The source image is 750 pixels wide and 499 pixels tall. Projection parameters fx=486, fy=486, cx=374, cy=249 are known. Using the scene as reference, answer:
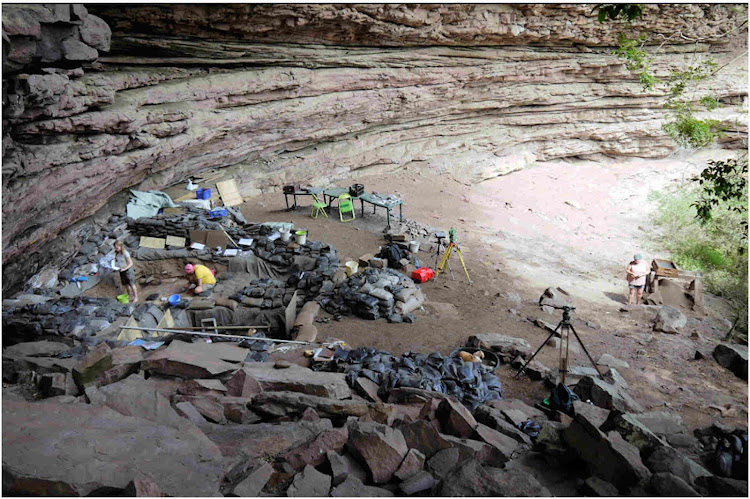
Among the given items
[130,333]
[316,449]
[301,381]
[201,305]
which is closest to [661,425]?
[316,449]

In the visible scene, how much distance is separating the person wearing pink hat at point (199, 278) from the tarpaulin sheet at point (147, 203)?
96.3 inches

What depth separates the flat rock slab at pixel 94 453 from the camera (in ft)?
10.2

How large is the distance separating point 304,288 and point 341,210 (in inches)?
152

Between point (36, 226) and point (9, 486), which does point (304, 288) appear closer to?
point (36, 226)

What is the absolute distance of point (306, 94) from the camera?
14.4 metres

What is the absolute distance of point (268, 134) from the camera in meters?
14.5

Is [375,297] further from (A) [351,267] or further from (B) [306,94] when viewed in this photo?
(B) [306,94]

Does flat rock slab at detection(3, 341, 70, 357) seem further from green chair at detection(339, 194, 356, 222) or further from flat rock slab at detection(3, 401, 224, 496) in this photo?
green chair at detection(339, 194, 356, 222)

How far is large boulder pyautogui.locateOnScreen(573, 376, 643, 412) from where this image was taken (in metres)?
5.62

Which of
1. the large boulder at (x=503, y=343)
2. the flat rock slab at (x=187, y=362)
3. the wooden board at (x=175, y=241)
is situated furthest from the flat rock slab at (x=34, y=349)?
the large boulder at (x=503, y=343)

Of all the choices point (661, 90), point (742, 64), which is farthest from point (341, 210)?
point (742, 64)

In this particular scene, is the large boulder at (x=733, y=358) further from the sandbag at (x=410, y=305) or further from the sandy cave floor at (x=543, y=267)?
the sandbag at (x=410, y=305)

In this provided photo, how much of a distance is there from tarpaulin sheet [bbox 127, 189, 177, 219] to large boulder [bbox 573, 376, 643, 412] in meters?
10.1

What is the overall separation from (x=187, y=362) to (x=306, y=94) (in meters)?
10.7
